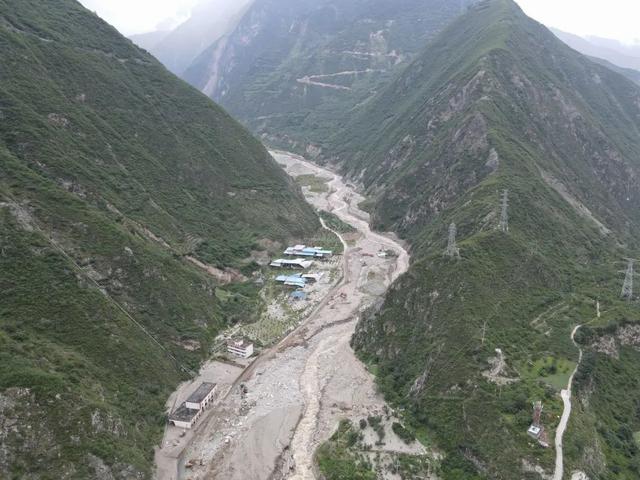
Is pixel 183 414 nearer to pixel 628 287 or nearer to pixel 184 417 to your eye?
pixel 184 417

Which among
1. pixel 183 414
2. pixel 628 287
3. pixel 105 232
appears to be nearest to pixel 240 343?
pixel 183 414

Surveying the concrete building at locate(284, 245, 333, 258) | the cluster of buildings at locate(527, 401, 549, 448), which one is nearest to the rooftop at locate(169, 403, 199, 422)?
the cluster of buildings at locate(527, 401, 549, 448)

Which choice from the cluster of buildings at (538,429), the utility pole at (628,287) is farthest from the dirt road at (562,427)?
the utility pole at (628,287)

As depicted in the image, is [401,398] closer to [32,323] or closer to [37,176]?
[32,323]

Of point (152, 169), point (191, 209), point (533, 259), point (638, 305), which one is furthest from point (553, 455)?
point (152, 169)

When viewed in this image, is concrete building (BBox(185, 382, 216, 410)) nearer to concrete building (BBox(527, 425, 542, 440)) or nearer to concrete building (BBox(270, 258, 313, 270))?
concrete building (BBox(527, 425, 542, 440))
